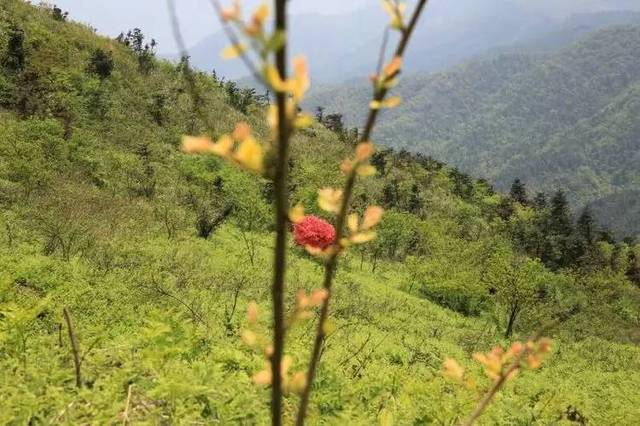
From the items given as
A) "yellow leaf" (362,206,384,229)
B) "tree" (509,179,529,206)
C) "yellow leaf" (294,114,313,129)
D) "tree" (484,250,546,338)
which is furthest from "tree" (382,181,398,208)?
"yellow leaf" (294,114,313,129)

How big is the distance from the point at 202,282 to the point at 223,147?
10322 millimetres

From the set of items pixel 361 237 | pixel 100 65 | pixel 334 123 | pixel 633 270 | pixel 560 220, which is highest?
pixel 100 65

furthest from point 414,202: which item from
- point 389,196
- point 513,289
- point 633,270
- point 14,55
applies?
point 14,55

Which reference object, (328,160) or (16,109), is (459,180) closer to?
(328,160)

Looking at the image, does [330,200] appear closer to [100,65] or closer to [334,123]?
[100,65]

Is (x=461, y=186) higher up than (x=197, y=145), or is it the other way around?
(x=197, y=145)

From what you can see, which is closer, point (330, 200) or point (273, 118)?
point (273, 118)

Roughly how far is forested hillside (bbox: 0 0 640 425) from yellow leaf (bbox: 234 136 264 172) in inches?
7.1

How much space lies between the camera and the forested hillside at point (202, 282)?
12.5 ft

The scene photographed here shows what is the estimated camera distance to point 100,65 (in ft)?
82.8

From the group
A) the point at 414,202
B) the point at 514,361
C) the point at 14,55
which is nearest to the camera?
the point at 514,361

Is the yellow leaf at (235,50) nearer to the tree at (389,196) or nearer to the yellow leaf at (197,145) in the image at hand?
the yellow leaf at (197,145)

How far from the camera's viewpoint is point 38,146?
52.6 feet

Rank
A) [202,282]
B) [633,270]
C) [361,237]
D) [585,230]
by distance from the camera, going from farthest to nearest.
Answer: [585,230], [633,270], [202,282], [361,237]
